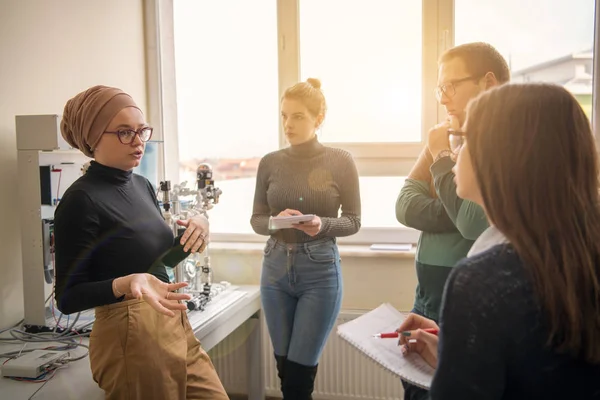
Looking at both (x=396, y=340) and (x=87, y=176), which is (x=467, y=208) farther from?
(x=87, y=176)

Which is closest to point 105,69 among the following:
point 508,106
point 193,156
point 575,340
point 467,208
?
point 193,156

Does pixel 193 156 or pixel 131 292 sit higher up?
pixel 193 156

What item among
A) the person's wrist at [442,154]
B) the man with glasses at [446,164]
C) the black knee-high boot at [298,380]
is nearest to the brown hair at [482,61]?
the man with glasses at [446,164]

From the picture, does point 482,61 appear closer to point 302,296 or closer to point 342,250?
point 302,296

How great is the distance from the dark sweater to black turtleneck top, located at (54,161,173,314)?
0.92 metres

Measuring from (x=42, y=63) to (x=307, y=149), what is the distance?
116cm

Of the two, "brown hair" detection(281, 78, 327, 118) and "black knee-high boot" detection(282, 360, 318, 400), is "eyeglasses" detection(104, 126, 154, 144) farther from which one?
"black knee-high boot" detection(282, 360, 318, 400)

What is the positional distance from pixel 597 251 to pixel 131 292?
1.02 metres

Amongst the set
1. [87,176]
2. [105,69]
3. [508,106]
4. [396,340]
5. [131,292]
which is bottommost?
[396,340]

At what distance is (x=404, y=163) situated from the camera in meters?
2.84

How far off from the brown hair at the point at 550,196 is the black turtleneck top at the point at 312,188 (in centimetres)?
135

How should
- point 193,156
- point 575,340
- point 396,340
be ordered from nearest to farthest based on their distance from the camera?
point 575,340 < point 396,340 < point 193,156

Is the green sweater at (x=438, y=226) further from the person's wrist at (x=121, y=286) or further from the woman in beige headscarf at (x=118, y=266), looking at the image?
the person's wrist at (x=121, y=286)

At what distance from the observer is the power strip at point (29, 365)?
1.59m
